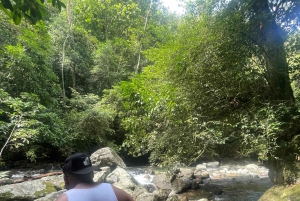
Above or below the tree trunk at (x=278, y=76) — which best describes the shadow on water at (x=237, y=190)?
below

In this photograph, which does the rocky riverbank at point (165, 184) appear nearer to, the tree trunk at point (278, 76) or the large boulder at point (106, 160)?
the large boulder at point (106, 160)

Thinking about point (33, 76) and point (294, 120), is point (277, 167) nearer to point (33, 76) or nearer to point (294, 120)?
point (294, 120)

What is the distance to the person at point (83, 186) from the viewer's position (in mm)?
1466

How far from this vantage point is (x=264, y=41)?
587cm

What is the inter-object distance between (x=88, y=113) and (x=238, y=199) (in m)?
9.52

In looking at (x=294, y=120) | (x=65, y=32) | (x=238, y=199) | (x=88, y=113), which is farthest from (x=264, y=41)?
(x=65, y=32)

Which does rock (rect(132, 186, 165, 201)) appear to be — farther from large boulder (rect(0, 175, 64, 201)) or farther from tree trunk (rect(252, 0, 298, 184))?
tree trunk (rect(252, 0, 298, 184))

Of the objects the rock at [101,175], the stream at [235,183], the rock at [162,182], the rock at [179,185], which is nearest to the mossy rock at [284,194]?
the stream at [235,183]

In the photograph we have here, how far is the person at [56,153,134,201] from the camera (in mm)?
1466

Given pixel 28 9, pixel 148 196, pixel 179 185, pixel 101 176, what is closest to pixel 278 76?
pixel 148 196

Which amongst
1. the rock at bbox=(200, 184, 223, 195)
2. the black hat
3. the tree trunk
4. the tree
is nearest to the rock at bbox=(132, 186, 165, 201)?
the rock at bbox=(200, 184, 223, 195)

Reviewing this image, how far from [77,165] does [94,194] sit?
0.82ft

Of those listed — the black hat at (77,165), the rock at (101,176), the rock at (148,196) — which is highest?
the black hat at (77,165)

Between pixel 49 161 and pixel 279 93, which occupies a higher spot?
pixel 279 93
